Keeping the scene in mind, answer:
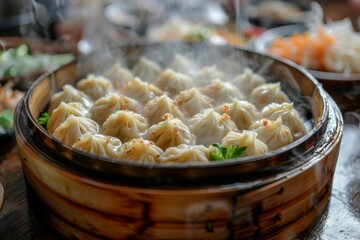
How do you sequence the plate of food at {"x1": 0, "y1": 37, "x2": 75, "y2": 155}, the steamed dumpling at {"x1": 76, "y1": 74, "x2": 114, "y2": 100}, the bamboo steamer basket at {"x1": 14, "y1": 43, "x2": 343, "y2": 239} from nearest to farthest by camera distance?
the bamboo steamer basket at {"x1": 14, "y1": 43, "x2": 343, "y2": 239} < the steamed dumpling at {"x1": 76, "y1": 74, "x2": 114, "y2": 100} < the plate of food at {"x1": 0, "y1": 37, "x2": 75, "y2": 155}

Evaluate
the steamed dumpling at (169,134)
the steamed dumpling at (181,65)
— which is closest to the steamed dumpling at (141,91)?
the steamed dumpling at (181,65)

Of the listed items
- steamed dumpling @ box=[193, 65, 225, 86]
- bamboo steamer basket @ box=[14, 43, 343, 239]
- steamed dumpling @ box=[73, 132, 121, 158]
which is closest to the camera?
bamboo steamer basket @ box=[14, 43, 343, 239]

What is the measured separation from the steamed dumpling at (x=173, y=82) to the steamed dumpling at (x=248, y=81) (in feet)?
1.29

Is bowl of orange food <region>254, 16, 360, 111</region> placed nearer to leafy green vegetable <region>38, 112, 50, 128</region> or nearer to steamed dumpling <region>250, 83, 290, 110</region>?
steamed dumpling <region>250, 83, 290, 110</region>

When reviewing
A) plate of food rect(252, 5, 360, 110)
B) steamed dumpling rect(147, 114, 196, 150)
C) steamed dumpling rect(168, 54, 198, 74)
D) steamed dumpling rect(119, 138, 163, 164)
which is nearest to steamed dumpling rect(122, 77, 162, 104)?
steamed dumpling rect(168, 54, 198, 74)

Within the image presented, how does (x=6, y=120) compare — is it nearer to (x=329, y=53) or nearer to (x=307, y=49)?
(x=307, y=49)

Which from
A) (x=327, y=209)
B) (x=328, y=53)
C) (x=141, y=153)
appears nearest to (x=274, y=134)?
(x=327, y=209)

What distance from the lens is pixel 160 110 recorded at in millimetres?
2963

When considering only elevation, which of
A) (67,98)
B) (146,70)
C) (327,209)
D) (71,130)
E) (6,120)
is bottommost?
(327,209)

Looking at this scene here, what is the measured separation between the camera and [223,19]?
7062 mm

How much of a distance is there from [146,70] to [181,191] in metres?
1.85

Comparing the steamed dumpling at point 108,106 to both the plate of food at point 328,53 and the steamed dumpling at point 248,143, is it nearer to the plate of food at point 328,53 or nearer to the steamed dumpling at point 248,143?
the steamed dumpling at point 248,143

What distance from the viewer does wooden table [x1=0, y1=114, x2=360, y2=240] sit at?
2.59 meters

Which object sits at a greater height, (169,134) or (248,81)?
(169,134)
